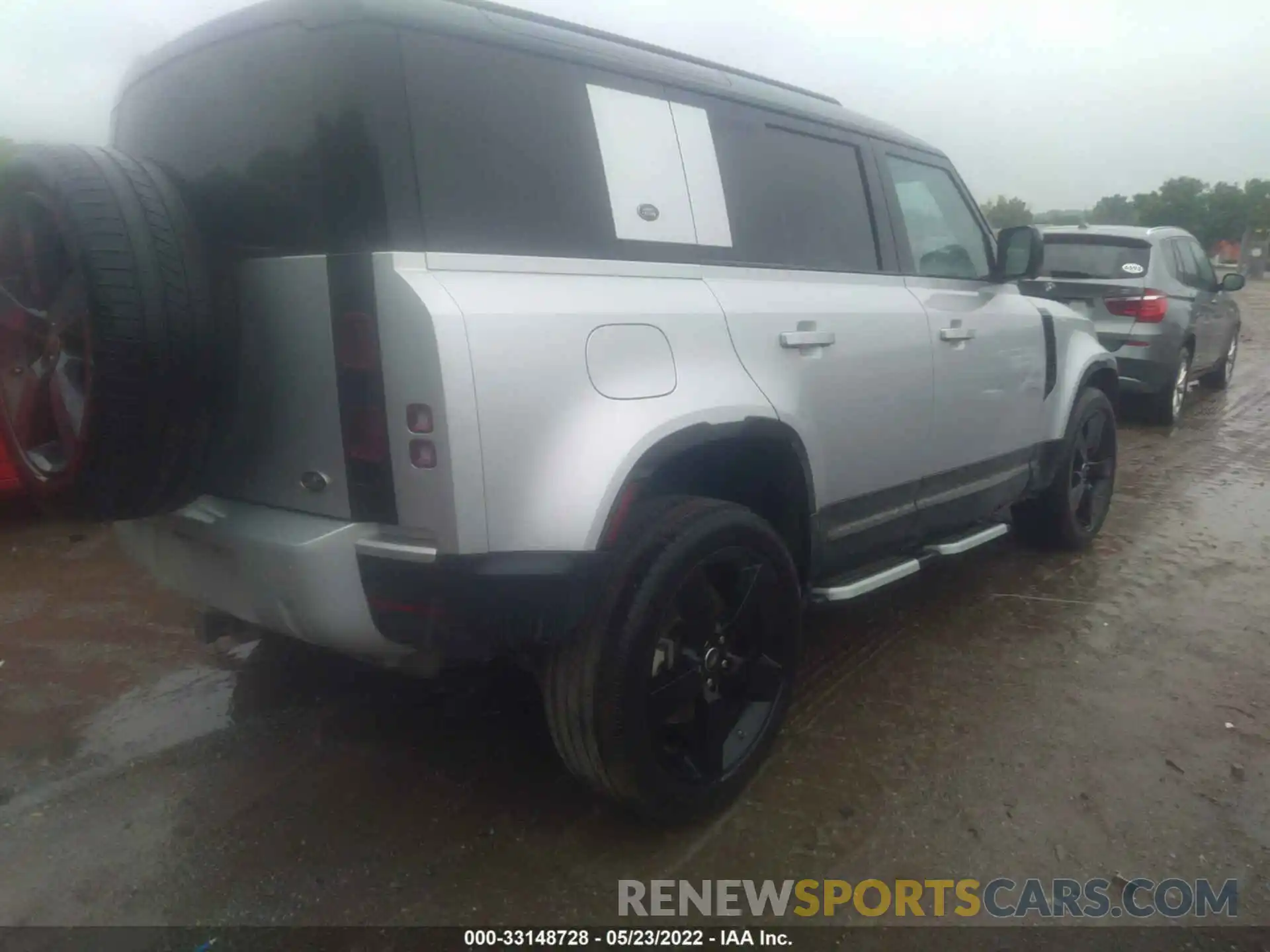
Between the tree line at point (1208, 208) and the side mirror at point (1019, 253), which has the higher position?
the tree line at point (1208, 208)

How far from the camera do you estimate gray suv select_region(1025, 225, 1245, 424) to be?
26.7ft

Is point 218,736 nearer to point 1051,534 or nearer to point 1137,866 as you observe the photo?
point 1137,866

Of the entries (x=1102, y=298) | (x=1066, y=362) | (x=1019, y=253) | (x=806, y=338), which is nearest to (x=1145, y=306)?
(x=1102, y=298)

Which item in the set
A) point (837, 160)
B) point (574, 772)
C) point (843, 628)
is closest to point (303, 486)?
point (574, 772)

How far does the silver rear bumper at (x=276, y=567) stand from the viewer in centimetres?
223

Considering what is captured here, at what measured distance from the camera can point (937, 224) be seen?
4051 mm

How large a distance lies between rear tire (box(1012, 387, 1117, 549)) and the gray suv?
10.1ft

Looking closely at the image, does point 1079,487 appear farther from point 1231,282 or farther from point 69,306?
point 1231,282

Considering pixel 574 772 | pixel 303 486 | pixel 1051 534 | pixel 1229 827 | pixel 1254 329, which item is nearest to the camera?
pixel 303 486

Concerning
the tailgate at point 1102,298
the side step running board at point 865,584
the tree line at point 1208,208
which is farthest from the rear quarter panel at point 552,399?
the tree line at point 1208,208

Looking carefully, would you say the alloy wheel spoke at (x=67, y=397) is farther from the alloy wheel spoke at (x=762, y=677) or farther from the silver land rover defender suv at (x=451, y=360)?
the alloy wheel spoke at (x=762, y=677)

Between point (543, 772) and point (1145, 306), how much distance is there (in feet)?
23.8

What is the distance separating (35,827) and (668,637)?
181cm

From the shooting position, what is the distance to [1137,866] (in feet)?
8.46
